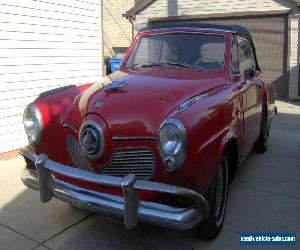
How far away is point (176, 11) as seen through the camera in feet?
44.9

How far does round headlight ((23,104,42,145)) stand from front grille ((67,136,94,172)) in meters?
0.34

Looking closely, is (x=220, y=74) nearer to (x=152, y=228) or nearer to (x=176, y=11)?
(x=152, y=228)

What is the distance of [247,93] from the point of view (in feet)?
14.6

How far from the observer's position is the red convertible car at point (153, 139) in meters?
2.84

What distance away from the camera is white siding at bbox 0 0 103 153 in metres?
5.93

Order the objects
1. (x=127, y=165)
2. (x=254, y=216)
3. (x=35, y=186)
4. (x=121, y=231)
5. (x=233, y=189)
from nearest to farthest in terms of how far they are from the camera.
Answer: (x=127, y=165)
(x=35, y=186)
(x=121, y=231)
(x=254, y=216)
(x=233, y=189)

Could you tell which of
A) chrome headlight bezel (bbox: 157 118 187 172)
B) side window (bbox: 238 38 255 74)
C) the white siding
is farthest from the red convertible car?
the white siding

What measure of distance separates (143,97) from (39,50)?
3.67m

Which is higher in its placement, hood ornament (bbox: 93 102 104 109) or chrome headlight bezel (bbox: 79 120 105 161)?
hood ornament (bbox: 93 102 104 109)

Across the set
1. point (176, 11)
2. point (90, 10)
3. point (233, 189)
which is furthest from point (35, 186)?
point (176, 11)

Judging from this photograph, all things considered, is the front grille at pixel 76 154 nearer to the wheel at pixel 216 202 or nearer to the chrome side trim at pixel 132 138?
the chrome side trim at pixel 132 138

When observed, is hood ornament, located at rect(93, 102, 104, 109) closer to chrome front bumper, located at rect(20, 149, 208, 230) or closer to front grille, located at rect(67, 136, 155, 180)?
front grille, located at rect(67, 136, 155, 180)

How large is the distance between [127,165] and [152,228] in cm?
96

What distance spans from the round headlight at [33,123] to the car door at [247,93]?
2002mm
